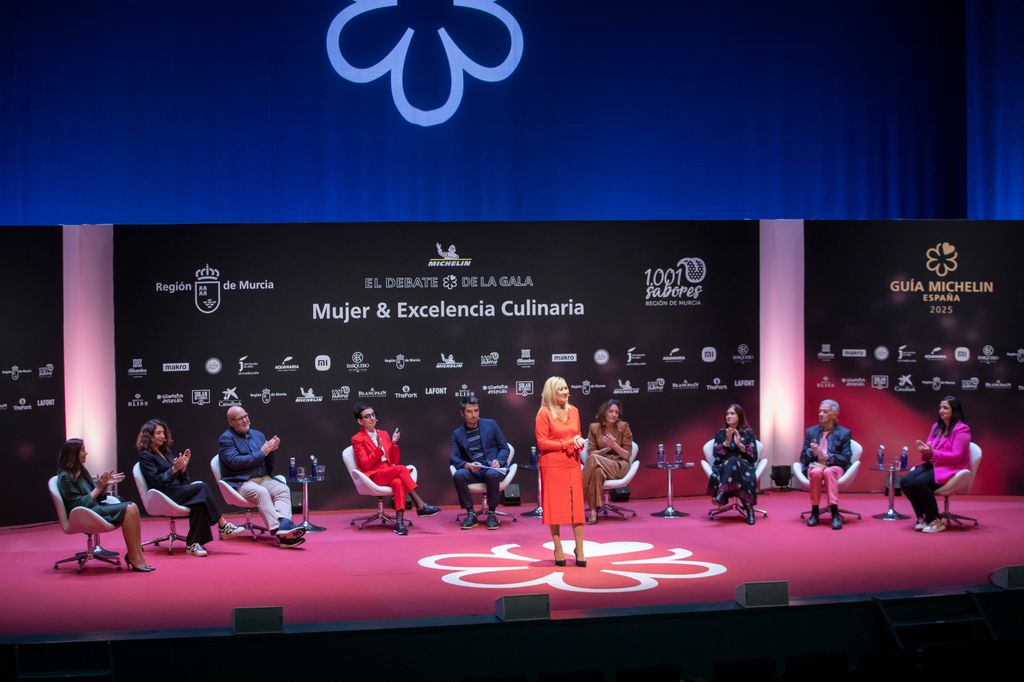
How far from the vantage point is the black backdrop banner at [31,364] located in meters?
9.73

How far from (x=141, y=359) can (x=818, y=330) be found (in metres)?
6.33

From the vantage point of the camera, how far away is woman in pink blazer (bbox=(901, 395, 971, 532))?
29.7ft

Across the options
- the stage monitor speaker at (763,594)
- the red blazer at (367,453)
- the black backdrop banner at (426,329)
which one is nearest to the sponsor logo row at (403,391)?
the black backdrop banner at (426,329)

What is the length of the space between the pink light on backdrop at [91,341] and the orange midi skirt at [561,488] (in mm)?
4512

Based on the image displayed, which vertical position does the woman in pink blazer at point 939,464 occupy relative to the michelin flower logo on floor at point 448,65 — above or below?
below

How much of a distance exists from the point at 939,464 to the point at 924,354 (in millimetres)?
2055

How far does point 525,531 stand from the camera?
369 inches

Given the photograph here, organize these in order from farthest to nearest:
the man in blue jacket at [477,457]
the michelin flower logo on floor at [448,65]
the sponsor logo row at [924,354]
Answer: the michelin flower logo on floor at [448,65]
the sponsor logo row at [924,354]
the man in blue jacket at [477,457]

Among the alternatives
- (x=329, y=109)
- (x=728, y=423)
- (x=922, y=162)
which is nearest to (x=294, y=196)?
(x=329, y=109)

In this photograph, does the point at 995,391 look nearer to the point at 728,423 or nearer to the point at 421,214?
the point at 728,423

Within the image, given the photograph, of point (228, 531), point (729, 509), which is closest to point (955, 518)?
point (729, 509)

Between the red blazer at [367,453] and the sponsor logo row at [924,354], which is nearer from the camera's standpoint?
the red blazer at [367,453]

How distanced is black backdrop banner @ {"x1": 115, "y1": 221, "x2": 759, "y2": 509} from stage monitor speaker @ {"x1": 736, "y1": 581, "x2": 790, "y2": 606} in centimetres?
570

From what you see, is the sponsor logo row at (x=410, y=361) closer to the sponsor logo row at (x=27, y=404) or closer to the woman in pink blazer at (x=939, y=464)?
the sponsor logo row at (x=27, y=404)
